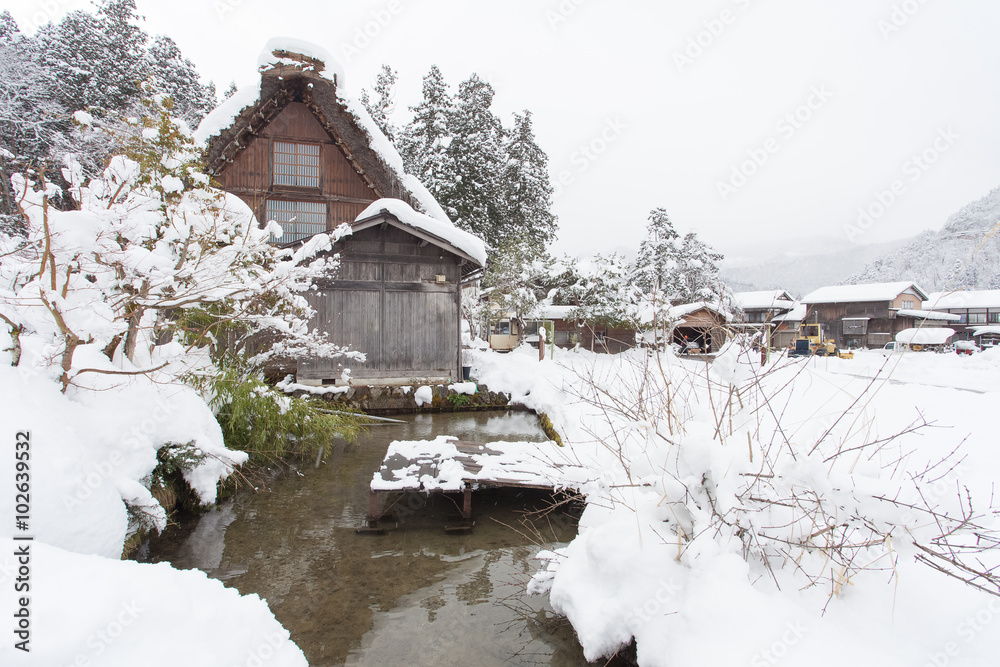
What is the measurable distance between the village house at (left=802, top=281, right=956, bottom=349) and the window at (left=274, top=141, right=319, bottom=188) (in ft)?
123

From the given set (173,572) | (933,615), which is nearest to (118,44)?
(173,572)

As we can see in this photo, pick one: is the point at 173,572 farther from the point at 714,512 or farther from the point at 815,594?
the point at 815,594

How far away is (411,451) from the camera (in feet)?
20.0

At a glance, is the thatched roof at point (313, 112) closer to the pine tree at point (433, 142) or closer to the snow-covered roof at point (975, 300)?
the pine tree at point (433, 142)

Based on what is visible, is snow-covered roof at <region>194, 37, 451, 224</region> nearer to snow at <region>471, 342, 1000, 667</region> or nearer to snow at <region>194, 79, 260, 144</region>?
snow at <region>194, 79, 260, 144</region>

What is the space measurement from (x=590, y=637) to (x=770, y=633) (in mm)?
1083

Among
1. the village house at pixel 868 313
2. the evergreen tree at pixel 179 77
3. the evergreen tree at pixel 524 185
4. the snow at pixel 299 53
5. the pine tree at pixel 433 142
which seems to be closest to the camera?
the snow at pixel 299 53

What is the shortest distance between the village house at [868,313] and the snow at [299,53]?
37.2 meters

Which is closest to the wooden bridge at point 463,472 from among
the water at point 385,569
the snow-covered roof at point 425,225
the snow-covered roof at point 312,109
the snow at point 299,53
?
the water at point 385,569

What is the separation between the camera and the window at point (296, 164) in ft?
40.8

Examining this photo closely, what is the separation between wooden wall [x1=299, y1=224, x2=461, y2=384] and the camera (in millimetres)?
10688

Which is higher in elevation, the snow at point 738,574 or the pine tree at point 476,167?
the pine tree at point 476,167

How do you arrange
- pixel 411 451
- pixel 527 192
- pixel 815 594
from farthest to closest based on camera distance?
1. pixel 527 192
2. pixel 411 451
3. pixel 815 594

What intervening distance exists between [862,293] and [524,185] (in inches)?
1304
